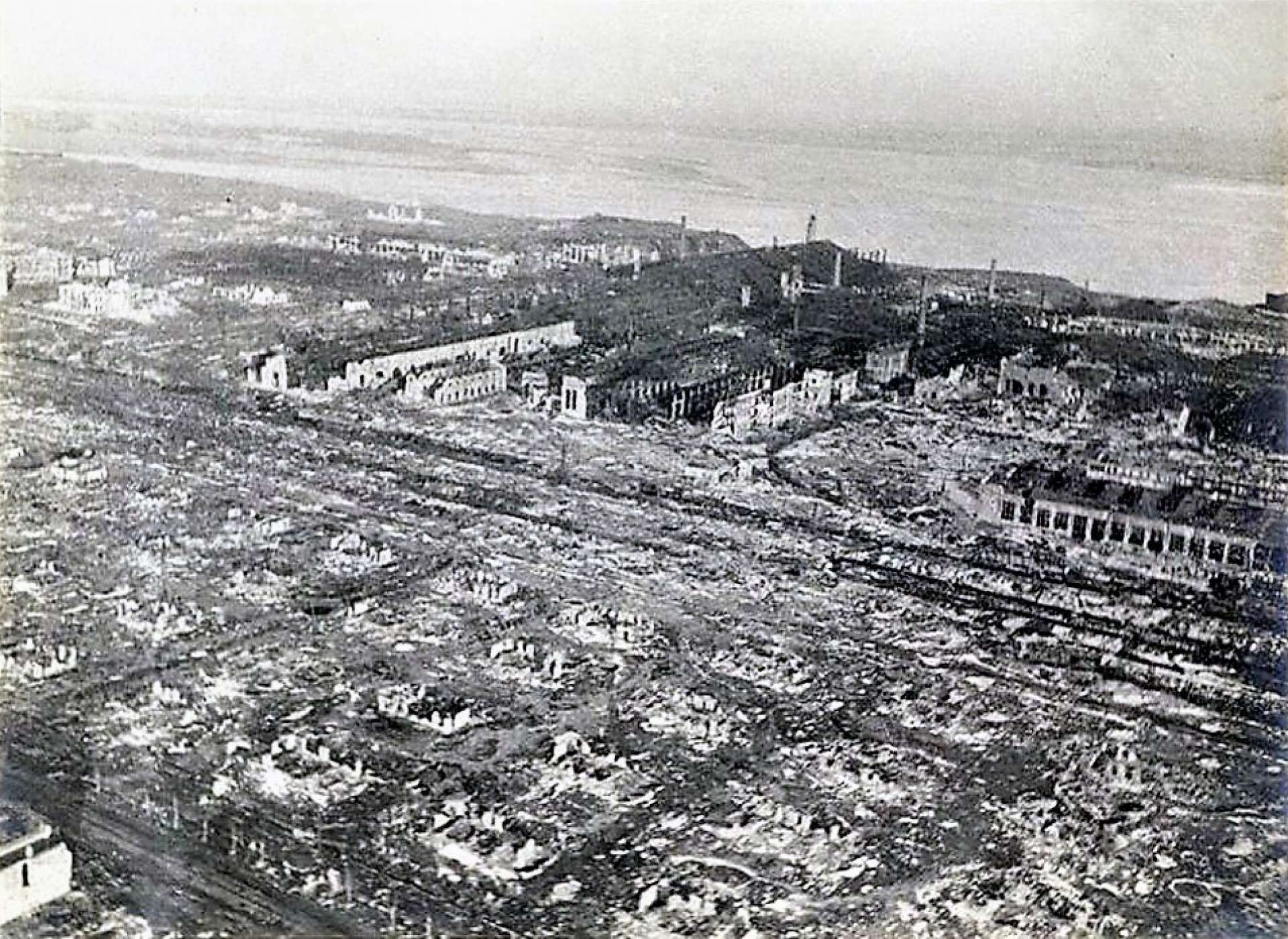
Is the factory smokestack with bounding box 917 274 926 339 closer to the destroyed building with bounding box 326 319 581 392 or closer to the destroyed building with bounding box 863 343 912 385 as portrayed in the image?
the destroyed building with bounding box 863 343 912 385

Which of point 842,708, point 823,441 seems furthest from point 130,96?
point 842,708

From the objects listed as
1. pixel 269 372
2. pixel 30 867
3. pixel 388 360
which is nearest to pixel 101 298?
pixel 269 372

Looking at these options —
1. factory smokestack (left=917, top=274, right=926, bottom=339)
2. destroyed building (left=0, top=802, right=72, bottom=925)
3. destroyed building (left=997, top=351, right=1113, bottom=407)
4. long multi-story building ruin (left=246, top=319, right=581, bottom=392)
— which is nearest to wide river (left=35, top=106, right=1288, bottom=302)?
factory smokestack (left=917, top=274, right=926, bottom=339)

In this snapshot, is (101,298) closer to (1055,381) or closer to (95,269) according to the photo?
(95,269)

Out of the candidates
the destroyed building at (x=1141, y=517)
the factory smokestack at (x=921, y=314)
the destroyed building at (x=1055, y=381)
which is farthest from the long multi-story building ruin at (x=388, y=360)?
the destroyed building at (x=1141, y=517)

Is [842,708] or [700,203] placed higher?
[700,203]

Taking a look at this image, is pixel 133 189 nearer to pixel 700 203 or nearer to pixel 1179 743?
pixel 700 203
